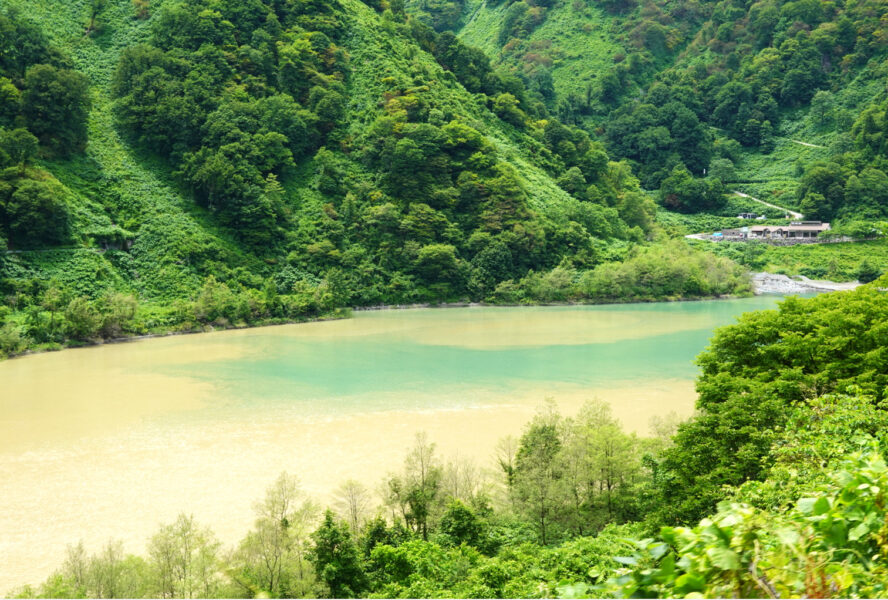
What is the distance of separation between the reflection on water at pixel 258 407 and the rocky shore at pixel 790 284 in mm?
20601

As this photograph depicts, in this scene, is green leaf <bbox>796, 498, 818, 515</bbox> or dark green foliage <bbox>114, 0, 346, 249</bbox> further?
dark green foliage <bbox>114, 0, 346, 249</bbox>

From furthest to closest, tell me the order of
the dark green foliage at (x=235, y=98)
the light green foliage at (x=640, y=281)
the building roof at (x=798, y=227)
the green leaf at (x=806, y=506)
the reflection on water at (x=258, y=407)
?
the building roof at (x=798, y=227) → the light green foliage at (x=640, y=281) → the dark green foliage at (x=235, y=98) → the reflection on water at (x=258, y=407) → the green leaf at (x=806, y=506)

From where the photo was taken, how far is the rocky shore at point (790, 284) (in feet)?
177

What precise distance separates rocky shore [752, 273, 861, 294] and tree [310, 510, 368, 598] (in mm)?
51925

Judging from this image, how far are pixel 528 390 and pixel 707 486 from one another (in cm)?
1383

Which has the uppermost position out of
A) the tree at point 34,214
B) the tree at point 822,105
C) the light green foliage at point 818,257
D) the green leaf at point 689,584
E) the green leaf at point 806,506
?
the tree at point 822,105

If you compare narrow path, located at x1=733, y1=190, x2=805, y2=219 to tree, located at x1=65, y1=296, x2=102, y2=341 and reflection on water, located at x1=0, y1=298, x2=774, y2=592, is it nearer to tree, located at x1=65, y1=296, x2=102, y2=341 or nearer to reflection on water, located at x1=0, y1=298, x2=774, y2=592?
reflection on water, located at x1=0, y1=298, x2=774, y2=592

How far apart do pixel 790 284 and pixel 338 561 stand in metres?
55.5

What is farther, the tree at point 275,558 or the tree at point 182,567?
the tree at point 275,558

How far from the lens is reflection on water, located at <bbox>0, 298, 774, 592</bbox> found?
50.9ft

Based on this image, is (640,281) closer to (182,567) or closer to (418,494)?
(418,494)

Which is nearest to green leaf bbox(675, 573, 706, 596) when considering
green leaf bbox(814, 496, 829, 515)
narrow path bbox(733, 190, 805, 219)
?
Answer: green leaf bbox(814, 496, 829, 515)

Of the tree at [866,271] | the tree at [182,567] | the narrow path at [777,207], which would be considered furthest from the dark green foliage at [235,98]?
the narrow path at [777,207]

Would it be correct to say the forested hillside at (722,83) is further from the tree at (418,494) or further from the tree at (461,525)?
the tree at (461,525)
